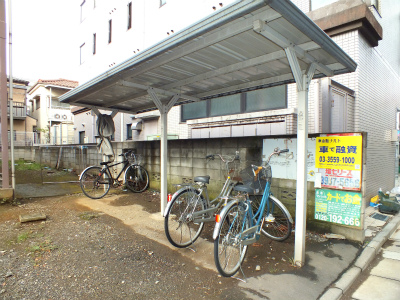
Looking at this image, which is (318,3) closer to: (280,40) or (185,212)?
(280,40)

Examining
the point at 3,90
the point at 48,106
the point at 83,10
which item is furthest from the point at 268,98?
the point at 48,106

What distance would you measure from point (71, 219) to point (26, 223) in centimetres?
70

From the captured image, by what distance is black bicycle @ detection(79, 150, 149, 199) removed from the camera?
610 cm

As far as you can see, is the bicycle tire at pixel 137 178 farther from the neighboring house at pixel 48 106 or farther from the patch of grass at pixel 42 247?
the neighboring house at pixel 48 106

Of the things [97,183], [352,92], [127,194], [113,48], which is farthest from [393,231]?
[113,48]

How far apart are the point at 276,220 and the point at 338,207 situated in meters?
0.96

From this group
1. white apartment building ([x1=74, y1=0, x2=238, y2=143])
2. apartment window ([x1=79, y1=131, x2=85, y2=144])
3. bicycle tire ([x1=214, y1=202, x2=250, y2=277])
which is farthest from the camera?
apartment window ([x1=79, y1=131, x2=85, y2=144])

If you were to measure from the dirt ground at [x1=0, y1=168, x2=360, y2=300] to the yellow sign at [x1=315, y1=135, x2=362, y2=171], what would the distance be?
119 cm

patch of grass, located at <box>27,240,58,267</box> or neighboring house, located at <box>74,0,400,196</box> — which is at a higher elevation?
neighboring house, located at <box>74,0,400,196</box>

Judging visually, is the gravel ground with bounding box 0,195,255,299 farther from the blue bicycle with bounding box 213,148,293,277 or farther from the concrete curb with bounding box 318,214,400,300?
the concrete curb with bounding box 318,214,400,300

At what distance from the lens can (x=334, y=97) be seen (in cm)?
530

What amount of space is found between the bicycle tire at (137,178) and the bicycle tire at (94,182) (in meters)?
0.55

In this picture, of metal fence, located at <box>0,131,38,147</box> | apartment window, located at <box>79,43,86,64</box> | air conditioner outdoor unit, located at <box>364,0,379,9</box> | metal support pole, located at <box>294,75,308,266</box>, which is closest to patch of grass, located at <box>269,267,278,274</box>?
metal support pole, located at <box>294,75,308,266</box>

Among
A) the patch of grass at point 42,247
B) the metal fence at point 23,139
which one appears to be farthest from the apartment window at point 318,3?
the metal fence at point 23,139
